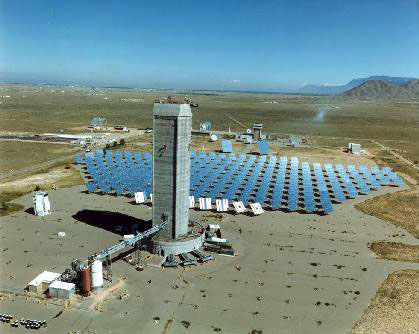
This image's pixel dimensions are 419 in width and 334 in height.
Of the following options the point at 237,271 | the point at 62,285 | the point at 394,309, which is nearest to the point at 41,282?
the point at 62,285

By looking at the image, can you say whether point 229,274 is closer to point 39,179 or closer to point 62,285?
point 62,285

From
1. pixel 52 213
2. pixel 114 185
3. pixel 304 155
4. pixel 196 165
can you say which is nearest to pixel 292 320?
pixel 52 213

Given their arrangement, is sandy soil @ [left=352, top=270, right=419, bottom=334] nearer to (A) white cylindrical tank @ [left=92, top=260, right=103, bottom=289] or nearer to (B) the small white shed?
(A) white cylindrical tank @ [left=92, top=260, right=103, bottom=289]

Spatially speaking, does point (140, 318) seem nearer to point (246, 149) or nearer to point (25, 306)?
point (25, 306)

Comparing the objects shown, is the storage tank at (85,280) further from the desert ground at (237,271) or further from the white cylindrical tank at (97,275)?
the desert ground at (237,271)

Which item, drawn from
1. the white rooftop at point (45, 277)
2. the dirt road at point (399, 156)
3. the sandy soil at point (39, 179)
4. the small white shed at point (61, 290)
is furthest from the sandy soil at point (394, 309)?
the dirt road at point (399, 156)

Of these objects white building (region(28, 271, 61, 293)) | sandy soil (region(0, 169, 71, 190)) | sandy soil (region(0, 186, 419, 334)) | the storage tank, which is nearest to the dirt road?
sandy soil (region(0, 186, 419, 334))
